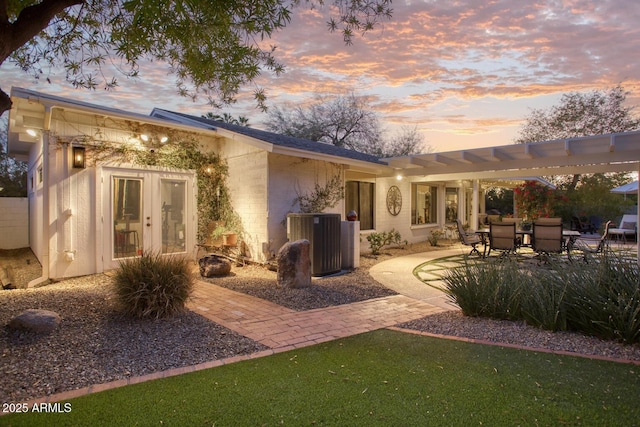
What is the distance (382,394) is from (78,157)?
7.28 meters

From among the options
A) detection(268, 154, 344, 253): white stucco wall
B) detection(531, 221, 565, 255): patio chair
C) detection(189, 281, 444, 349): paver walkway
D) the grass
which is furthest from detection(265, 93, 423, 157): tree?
the grass

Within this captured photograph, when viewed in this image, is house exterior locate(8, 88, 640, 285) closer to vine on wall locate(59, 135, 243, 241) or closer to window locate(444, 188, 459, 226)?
vine on wall locate(59, 135, 243, 241)

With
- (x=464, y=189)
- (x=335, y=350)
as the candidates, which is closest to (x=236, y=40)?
(x=335, y=350)

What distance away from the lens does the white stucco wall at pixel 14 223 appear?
12.4 meters

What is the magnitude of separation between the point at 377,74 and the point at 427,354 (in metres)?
5.85

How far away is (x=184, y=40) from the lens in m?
4.56

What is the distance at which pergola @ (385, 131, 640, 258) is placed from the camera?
7.48m

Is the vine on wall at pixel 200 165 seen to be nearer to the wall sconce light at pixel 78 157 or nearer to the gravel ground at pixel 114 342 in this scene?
the wall sconce light at pixel 78 157

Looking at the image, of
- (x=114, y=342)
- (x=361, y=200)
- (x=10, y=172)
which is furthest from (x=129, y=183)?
(x=10, y=172)

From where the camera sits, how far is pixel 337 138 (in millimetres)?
27672

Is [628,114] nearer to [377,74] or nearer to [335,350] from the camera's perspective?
[377,74]

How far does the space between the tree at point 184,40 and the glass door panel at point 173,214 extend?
3.68 meters

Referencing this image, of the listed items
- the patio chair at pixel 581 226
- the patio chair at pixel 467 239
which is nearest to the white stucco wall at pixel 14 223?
the patio chair at pixel 467 239

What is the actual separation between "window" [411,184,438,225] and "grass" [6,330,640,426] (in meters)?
10.7
